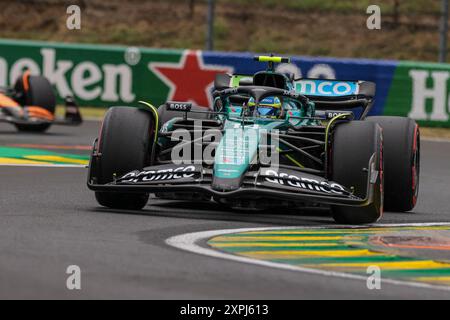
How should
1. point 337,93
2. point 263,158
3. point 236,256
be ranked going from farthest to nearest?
point 337,93 → point 263,158 → point 236,256

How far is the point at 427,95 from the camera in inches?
923

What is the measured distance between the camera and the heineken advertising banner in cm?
2352

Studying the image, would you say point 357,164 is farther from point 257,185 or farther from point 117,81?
point 117,81

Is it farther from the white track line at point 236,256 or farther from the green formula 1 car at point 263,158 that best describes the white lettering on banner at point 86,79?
the white track line at point 236,256

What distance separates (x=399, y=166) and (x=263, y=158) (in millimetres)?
1846

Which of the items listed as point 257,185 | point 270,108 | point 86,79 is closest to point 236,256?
point 257,185

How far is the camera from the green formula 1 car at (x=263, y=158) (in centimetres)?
1112

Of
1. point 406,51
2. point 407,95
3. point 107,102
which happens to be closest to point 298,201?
point 407,95

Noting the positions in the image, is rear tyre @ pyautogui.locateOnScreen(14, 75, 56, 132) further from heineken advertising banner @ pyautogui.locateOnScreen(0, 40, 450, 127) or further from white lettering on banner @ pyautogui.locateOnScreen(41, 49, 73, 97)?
white lettering on banner @ pyautogui.locateOnScreen(41, 49, 73, 97)

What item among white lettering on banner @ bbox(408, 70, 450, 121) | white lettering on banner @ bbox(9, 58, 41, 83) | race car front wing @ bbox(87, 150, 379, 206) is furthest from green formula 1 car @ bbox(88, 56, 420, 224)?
white lettering on banner @ bbox(9, 58, 41, 83)

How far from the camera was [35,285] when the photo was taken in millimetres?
7695

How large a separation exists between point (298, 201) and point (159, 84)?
14.2 meters

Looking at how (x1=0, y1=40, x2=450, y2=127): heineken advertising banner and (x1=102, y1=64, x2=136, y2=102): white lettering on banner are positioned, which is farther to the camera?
(x1=102, y1=64, x2=136, y2=102): white lettering on banner

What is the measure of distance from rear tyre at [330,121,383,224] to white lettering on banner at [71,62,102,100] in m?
14.3
